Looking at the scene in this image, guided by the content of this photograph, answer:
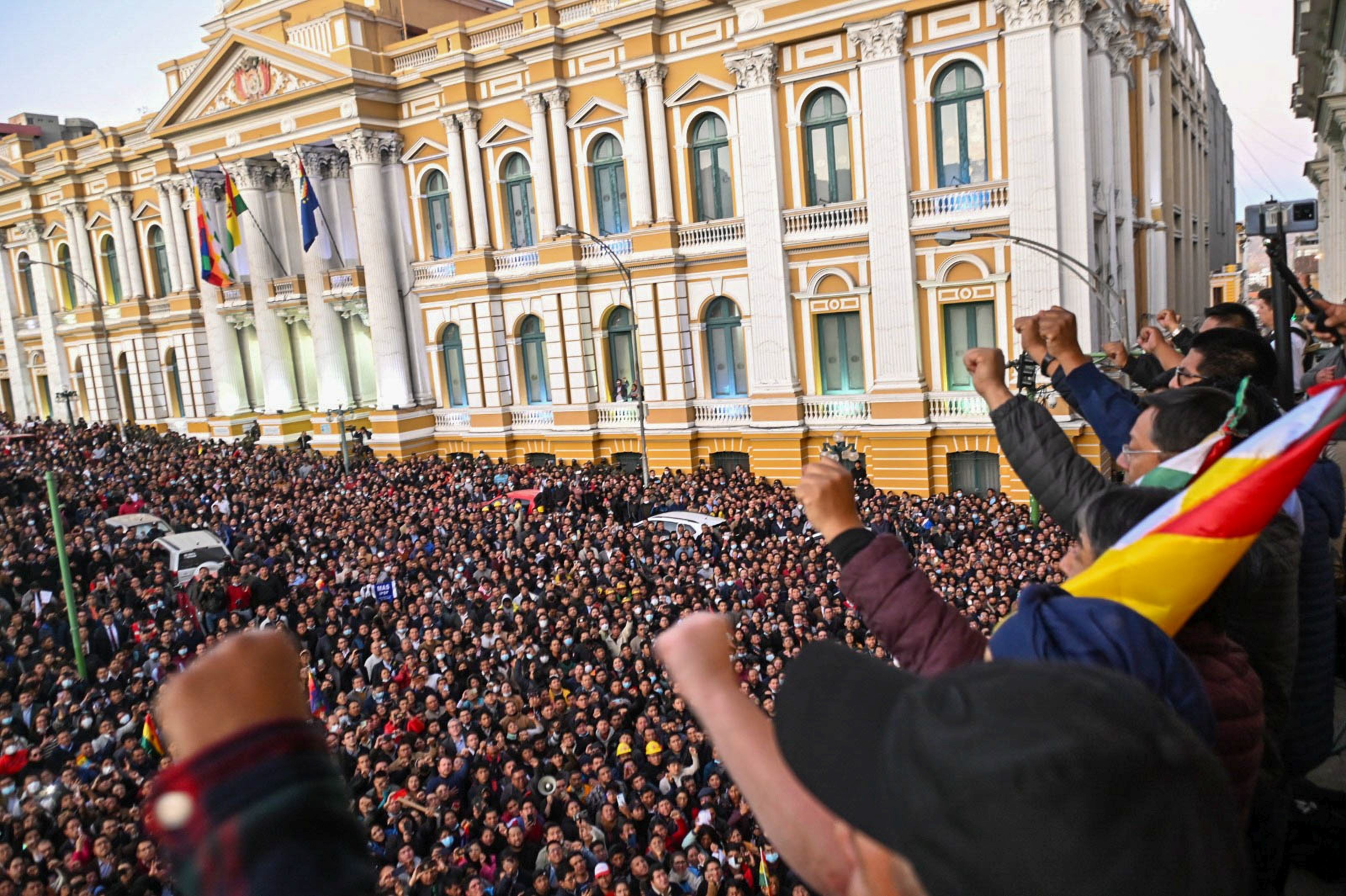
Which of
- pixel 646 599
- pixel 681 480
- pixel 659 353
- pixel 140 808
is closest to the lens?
pixel 140 808

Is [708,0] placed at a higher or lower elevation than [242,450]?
higher

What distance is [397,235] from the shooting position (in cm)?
2991

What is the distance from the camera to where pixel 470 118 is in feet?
90.9

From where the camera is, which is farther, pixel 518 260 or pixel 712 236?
pixel 518 260

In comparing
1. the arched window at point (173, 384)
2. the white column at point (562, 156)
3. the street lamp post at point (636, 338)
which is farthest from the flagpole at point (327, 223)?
the arched window at point (173, 384)

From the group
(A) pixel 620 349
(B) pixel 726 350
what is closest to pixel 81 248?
(A) pixel 620 349

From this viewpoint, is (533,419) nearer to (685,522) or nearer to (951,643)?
(685,522)

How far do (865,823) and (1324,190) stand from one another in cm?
3217

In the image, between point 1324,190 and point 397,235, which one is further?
point 397,235

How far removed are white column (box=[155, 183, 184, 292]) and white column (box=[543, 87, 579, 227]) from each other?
17272 mm

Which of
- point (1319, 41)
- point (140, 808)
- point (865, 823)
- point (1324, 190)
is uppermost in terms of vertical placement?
point (1319, 41)

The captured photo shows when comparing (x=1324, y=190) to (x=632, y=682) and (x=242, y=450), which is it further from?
(x=242, y=450)

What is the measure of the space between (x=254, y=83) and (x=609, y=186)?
43.7ft

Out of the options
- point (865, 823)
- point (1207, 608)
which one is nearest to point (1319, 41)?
point (1207, 608)
